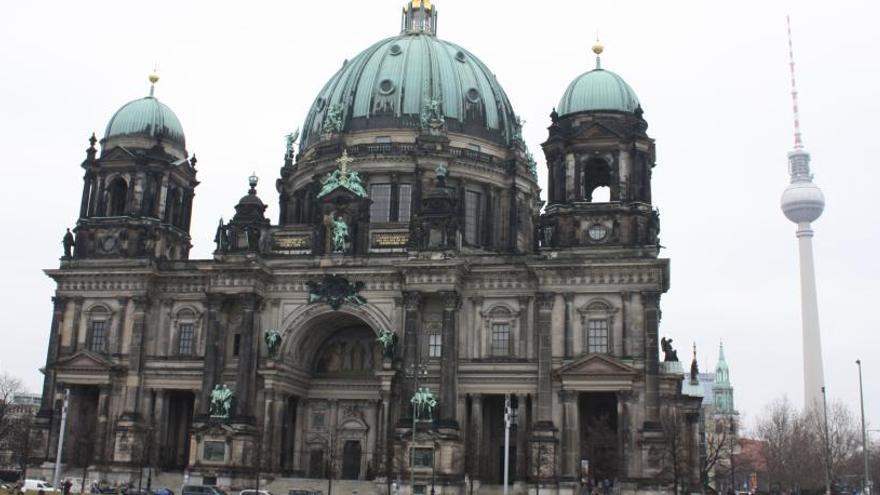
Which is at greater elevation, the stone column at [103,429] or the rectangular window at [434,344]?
the rectangular window at [434,344]

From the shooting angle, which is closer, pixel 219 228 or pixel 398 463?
pixel 398 463

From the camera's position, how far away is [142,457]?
68.9m

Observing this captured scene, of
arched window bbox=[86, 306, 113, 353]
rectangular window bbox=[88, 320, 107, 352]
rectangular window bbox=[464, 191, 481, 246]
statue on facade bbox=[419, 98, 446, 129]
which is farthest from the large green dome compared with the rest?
rectangular window bbox=[88, 320, 107, 352]

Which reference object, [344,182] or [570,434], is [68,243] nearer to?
[344,182]

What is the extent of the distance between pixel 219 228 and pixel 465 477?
24.3 meters

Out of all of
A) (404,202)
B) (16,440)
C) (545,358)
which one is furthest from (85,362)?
(16,440)

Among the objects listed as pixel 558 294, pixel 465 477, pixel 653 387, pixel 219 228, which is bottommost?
pixel 465 477

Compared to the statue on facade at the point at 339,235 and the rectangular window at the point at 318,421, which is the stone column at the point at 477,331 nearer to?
the statue on facade at the point at 339,235

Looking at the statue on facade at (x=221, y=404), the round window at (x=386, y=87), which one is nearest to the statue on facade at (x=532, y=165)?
the round window at (x=386, y=87)

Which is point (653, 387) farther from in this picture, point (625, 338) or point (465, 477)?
point (465, 477)

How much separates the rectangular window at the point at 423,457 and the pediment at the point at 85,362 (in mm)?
22617

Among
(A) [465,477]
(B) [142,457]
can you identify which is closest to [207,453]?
(B) [142,457]

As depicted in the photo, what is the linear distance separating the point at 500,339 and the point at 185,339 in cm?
2203

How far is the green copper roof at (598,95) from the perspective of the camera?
68.6m
